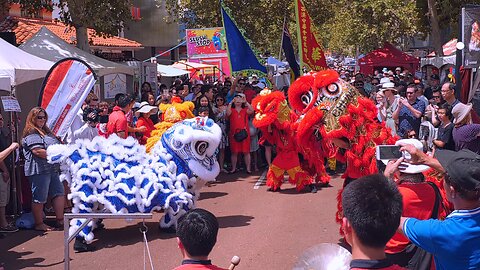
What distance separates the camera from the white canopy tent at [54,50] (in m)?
12.3

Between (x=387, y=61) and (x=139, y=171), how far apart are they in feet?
69.6

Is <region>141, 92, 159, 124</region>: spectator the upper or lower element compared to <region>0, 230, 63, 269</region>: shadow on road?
upper

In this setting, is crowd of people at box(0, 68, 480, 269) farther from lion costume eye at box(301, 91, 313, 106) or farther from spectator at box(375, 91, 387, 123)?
lion costume eye at box(301, 91, 313, 106)

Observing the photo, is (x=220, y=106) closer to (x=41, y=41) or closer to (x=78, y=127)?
(x=78, y=127)

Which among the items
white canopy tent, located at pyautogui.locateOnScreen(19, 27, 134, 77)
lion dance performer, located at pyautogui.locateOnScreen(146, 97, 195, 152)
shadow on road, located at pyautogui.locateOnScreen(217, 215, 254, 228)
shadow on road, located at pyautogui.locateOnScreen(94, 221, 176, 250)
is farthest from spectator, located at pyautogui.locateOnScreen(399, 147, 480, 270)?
white canopy tent, located at pyautogui.locateOnScreen(19, 27, 134, 77)

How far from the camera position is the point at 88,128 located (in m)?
8.39

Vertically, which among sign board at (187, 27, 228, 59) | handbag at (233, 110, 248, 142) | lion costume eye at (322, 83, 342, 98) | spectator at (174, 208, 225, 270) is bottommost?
handbag at (233, 110, 248, 142)

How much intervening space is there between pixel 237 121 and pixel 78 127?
3.52 meters

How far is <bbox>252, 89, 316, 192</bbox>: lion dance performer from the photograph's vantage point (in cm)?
914

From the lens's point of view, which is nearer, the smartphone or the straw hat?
the smartphone

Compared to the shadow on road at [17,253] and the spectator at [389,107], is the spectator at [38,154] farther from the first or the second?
the spectator at [389,107]

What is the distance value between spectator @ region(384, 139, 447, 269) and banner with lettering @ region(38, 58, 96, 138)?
19.0ft

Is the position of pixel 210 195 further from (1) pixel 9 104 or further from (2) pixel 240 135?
(1) pixel 9 104

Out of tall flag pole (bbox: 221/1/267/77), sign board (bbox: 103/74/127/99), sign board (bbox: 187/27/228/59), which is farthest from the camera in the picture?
sign board (bbox: 187/27/228/59)
